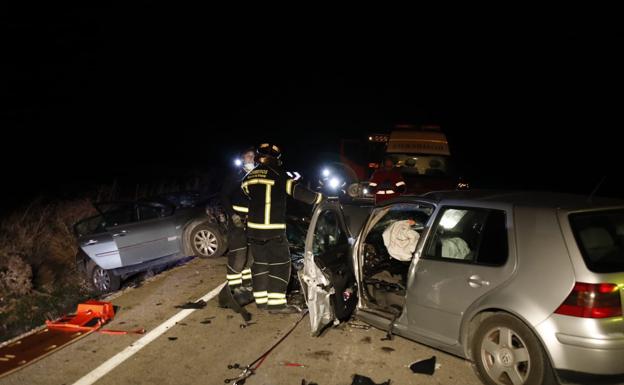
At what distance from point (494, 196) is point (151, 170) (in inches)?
961

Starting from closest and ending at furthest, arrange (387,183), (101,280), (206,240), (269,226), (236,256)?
(269,226) → (236,256) → (101,280) → (206,240) → (387,183)

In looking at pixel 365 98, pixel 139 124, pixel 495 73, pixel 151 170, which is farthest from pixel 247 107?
pixel 151 170

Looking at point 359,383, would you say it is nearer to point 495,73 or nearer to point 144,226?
point 144,226

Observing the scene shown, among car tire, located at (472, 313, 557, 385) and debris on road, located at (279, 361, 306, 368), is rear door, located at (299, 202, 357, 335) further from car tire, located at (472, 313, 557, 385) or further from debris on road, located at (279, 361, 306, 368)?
car tire, located at (472, 313, 557, 385)

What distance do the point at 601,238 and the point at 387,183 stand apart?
6803 millimetres

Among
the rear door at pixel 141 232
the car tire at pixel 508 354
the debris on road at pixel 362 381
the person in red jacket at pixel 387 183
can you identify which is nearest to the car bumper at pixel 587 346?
the car tire at pixel 508 354

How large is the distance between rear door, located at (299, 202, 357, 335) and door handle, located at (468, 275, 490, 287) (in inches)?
56.6

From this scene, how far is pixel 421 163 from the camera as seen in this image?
476 inches

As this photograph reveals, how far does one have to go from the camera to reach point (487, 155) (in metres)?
38.9


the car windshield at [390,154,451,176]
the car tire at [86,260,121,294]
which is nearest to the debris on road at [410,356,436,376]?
the car tire at [86,260,121,294]

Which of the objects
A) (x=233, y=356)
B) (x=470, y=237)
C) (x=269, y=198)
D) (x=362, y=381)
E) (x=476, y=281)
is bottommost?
(x=233, y=356)

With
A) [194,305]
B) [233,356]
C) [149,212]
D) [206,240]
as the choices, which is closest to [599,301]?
[233,356]

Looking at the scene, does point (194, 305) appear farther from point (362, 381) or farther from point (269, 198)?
point (362, 381)

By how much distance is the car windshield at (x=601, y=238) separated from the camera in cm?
327
